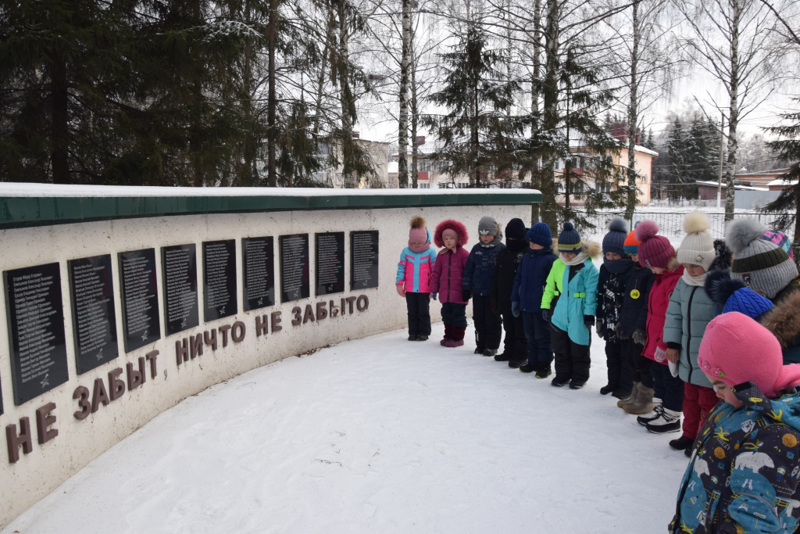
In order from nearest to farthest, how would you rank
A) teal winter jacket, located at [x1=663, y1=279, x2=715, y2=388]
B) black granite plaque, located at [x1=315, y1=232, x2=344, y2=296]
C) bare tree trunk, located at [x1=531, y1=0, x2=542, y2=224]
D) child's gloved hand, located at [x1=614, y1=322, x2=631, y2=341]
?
teal winter jacket, located at [x1=663, y1=279, x2=715, y2=388] → child's gloved hand, located at [x1=614, y1=322, x2=631, y2=341] → black granite plaque, located at [x1=315, y1=232, x2=344, y2=296] → bare tree trunk, located at [x1=531, y1=0, x2=542, y2=224]

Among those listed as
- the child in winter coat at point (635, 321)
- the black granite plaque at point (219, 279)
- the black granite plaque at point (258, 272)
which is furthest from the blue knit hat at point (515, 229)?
the black granite plaque at point (219, 279)

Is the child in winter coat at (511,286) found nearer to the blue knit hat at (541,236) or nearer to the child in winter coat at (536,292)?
the child in winter coat at (536,292)

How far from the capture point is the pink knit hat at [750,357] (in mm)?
1967

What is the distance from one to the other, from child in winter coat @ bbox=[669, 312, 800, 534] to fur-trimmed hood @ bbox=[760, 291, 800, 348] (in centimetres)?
43

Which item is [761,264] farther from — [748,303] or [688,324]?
[688,324]

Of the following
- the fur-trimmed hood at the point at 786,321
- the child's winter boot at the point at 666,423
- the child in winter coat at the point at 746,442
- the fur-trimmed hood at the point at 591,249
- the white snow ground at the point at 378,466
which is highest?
the fur-trimmed hood at the point at 591,249

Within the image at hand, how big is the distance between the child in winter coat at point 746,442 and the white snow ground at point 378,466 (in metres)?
1.27

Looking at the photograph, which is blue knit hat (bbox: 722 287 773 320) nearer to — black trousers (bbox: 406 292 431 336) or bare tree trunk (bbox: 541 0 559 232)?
black trousers (bbox: 406 292 431 336)

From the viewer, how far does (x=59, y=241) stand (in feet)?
12.0

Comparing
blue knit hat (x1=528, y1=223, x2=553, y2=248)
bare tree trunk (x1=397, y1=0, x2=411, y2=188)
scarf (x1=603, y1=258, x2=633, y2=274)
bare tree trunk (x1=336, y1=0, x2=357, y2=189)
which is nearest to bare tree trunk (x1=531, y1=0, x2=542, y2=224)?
bare tree trunk (x1=397, y1=0, x2=411, y2=188)

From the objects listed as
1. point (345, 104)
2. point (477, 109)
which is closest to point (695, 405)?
point (345, 104)

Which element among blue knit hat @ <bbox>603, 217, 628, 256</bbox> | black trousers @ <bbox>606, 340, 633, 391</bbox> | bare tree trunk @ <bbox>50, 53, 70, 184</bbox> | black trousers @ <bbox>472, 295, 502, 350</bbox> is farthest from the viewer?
bare tree trunk @ <bbox>50, 53, 70, 184</bbox>

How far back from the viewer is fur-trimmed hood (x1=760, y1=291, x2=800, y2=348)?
2.39m

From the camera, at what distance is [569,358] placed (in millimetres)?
5516
